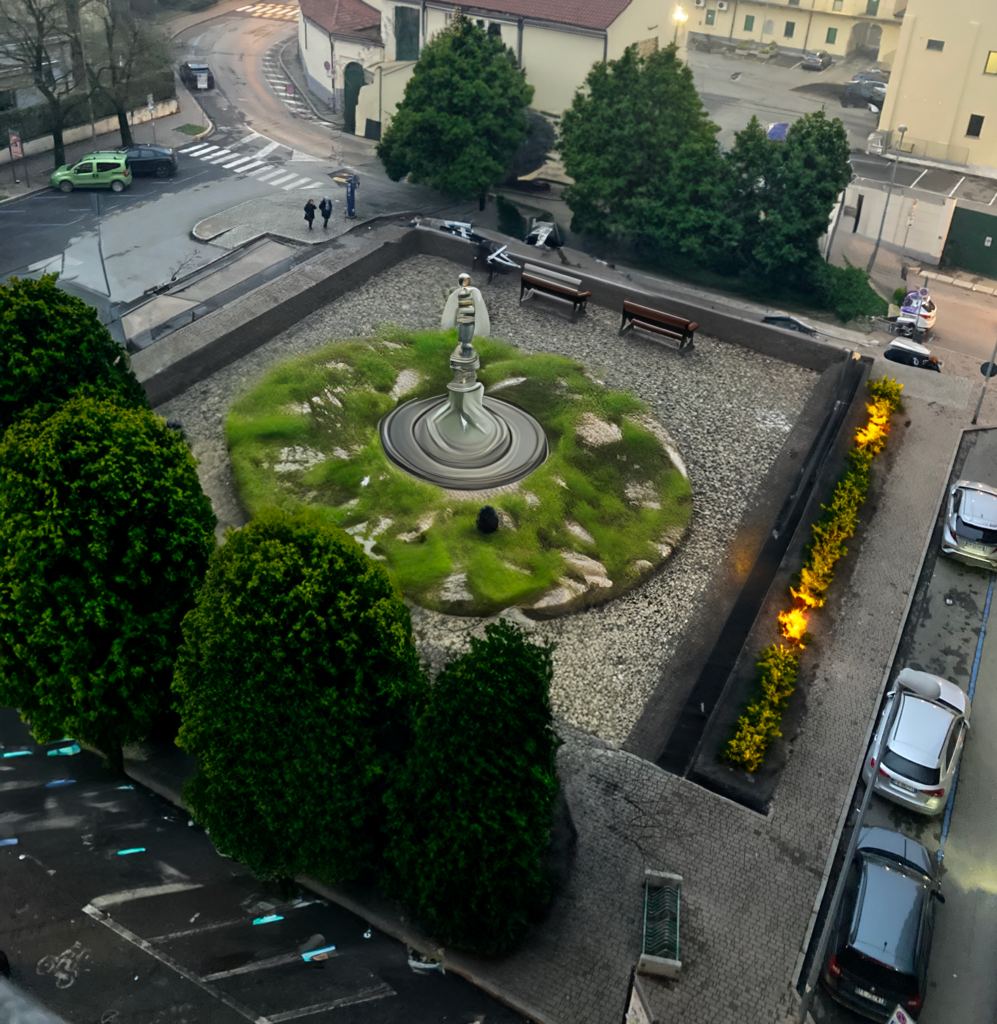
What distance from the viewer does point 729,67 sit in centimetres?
7531

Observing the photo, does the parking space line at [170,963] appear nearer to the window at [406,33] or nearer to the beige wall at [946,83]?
the window at [406,33]

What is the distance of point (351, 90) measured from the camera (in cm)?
5641

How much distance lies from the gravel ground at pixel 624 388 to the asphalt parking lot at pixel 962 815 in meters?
5.39

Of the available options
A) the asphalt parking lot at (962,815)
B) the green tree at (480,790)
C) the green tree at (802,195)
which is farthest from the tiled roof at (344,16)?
the green tree at (480,790)

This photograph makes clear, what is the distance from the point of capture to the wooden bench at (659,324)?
32.4m

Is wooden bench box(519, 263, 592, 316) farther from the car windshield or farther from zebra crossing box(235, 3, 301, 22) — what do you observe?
zebra crossing box(235, 3, 301, 22)

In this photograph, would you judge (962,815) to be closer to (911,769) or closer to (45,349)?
(911,769)

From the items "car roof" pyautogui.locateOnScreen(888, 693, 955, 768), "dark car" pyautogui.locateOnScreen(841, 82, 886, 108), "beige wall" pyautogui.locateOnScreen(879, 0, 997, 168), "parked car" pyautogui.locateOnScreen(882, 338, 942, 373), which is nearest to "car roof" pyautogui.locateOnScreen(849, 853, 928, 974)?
"car roof" pyautogui.locateOnScreen(888, 693, 955, 768)

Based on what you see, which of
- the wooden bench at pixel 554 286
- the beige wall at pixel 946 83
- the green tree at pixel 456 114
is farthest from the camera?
the beige wall at pixel 946 83

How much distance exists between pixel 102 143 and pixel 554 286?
101ft

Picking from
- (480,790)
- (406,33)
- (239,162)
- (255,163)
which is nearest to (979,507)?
(480,790)

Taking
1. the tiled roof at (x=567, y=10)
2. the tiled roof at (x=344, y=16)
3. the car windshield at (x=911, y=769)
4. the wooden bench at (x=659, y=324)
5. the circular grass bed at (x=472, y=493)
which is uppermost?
the tiled roof at (x=567, y=10)

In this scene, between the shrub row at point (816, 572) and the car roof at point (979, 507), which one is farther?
the car roof at point (979, 507)

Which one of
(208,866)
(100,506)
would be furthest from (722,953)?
(100,506)
